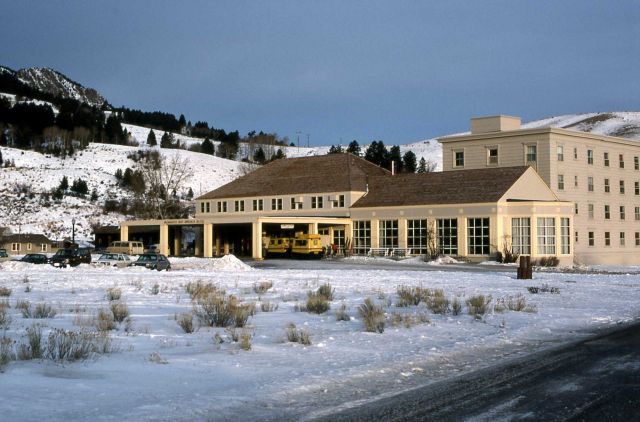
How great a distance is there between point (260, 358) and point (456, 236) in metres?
47.7

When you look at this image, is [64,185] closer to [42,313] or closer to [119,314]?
[42,313]

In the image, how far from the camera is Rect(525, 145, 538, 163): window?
6750 centimetres

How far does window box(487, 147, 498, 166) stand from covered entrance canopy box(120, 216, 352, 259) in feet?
45.3

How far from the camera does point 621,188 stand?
→ 73.8 meters

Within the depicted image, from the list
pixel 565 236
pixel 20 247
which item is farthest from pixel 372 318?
pixel 20 247

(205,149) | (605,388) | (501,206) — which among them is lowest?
(605,388)

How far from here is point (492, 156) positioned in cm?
7006

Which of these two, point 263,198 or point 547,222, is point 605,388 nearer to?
point 547,222

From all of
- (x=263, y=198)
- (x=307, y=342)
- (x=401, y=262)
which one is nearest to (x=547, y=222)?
(x=401, y=262)

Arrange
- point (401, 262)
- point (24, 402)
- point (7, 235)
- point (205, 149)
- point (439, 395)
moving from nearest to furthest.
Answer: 1. point (24, 402)
2. point (439, 395)
3. point (401, 262)
4. point (7, 235)
5. point (205, 149)

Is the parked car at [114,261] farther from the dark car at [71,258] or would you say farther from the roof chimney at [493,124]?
the roof chimney at [493,124]

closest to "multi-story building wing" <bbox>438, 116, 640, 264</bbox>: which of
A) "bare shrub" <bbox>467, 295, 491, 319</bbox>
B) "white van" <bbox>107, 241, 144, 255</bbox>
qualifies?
"white van" <bbox>107, 241, 144, 255</bbox>

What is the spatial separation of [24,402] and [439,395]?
4900 mm

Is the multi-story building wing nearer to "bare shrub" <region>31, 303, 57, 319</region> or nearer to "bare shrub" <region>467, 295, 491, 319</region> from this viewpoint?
"bare shrub" <region>467, 295, 491, 319</region>
